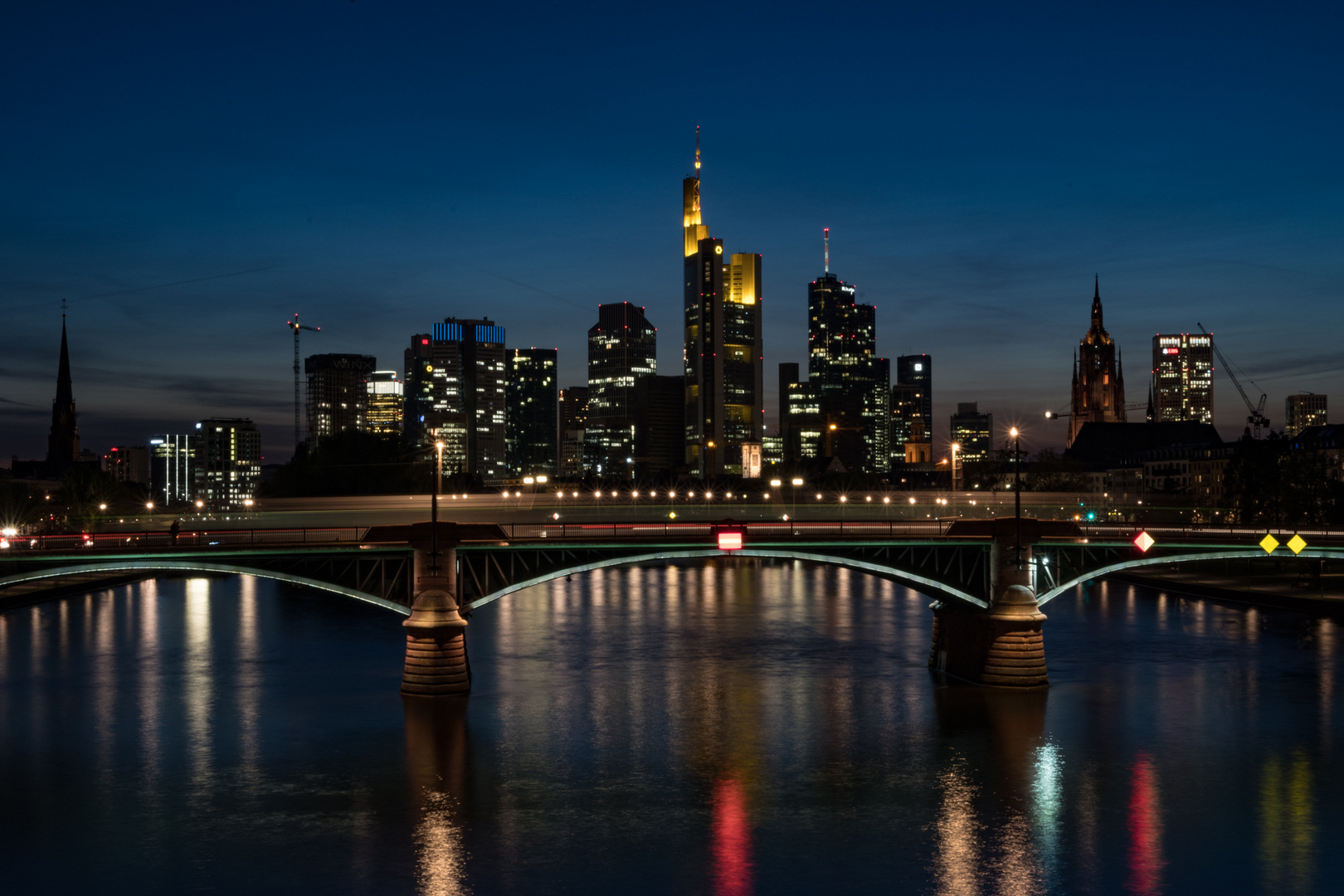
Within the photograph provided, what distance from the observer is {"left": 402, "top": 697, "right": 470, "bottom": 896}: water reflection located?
35.7 m

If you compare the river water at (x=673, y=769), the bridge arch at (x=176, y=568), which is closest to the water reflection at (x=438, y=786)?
the river water at (x=673, y=769)

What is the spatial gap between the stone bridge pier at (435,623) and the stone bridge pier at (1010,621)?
25813mm

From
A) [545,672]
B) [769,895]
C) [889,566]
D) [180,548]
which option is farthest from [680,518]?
[769,895]

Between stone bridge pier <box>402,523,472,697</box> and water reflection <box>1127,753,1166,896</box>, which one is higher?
stone bridge pier <box>402,523,472,697</box>

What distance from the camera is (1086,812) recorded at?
4134 centimetres

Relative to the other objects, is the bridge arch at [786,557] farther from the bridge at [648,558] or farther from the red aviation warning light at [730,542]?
the red aviation warning light at [730,542]

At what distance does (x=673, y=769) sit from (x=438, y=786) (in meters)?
9.05

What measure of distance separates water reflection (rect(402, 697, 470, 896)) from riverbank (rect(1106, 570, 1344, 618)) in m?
65.2

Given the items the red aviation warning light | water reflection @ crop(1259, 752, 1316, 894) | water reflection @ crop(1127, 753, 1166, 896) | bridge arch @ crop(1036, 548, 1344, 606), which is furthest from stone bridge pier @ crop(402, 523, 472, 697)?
water reflection @ crop(1259, 752, 1316, 894)

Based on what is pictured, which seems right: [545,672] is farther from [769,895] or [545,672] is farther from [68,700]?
[769,895]

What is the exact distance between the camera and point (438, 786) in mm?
43938

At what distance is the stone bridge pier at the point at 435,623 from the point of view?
5556 cm

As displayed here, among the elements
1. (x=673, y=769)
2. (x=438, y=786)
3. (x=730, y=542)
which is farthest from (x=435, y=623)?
(x=673, y=769)

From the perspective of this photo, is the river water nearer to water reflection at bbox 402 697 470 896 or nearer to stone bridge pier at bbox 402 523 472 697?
water reflection at bbox 402 697 470 896
